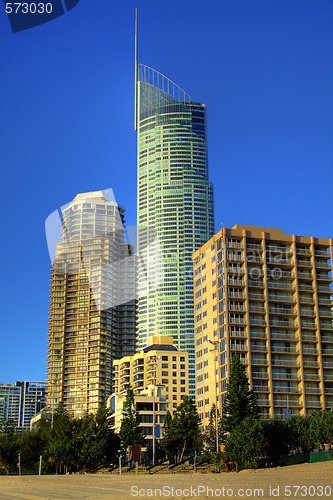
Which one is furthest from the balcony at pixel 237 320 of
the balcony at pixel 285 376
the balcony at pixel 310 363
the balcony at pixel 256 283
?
the balcony at pixel 310 363

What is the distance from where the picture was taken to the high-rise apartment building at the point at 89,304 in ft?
559

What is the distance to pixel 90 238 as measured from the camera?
184250mm

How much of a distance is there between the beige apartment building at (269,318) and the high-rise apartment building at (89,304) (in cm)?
7348

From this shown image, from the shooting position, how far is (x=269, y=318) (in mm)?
96312

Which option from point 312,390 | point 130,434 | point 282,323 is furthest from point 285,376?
point 130,434

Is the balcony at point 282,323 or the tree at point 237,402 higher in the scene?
the balcony at point 282,323

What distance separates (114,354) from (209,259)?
274ft

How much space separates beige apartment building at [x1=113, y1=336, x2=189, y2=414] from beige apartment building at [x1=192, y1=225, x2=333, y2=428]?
38.8 m

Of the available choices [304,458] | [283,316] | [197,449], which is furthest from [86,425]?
[304,458]

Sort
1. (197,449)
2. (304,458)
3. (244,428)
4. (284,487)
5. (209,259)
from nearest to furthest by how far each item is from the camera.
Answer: (284,487) → (304,458) → (244,428) → (197,449) → (209,259)

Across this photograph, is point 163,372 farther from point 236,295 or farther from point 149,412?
point 236,295

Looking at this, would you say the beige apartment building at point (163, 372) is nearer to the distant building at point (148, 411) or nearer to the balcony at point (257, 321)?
the distant building at point (148, 411)

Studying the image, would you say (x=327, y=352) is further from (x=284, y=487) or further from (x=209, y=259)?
(x=284, y=487)

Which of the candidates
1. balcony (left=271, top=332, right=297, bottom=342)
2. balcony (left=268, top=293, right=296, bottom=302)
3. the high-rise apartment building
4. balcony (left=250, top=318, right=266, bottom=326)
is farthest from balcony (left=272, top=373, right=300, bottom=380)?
the high-rise apartment building
